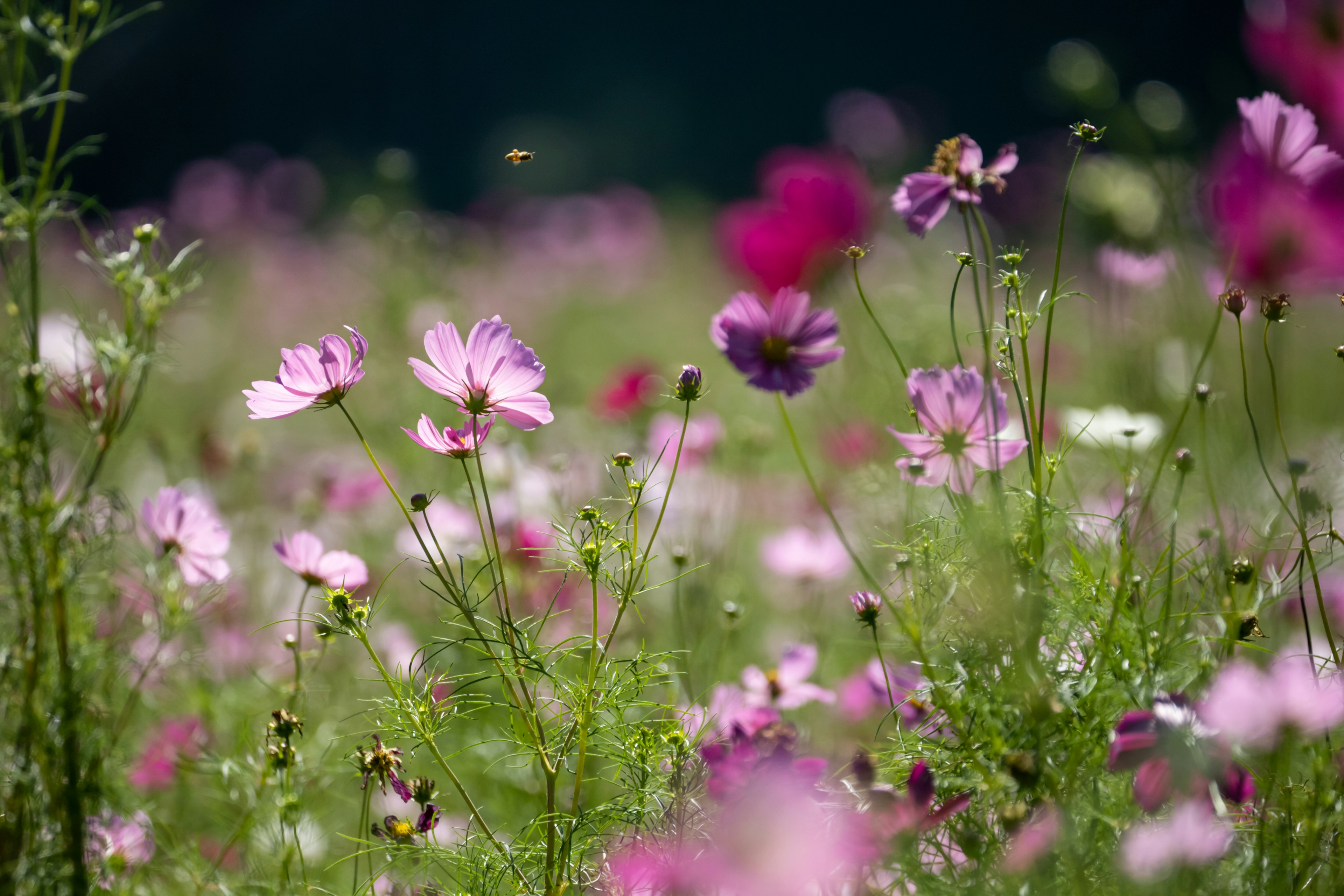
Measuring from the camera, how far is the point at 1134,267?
1.05m

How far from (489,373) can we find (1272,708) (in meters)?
0.41

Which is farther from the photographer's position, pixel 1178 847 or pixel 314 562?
pixel 314 562

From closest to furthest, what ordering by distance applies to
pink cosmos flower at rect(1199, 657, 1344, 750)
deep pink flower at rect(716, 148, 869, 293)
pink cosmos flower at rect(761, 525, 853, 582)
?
1. pink cosmos flower at rect(1199, 657, 1344, 750)
2. pink cosmos flower at rect(761, 525, 853, 582)
3. deep pink flower at rect(716, 148, 869, 293)

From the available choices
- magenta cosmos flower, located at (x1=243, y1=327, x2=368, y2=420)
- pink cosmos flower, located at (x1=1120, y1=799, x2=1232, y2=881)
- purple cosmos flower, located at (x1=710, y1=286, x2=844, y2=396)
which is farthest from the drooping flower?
magenta cosmos flower, located at (x1=243, y1=327, x2=368, y2=420)

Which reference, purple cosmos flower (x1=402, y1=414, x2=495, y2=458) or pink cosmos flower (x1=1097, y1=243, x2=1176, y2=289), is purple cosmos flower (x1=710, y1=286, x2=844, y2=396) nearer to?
purple cosmos flower (x1=402, y1=414, x2=495, y2=458)

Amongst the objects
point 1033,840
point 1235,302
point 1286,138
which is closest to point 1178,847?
point 1033,840

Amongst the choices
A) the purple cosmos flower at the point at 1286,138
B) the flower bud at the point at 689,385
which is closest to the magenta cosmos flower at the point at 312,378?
the flower bud at the point at 689,385

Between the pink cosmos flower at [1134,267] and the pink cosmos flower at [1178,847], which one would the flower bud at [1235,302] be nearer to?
the pink cosmos flower at [1178,847]

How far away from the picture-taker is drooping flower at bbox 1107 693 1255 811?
443mm

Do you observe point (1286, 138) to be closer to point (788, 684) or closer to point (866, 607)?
A: point (866, 607)

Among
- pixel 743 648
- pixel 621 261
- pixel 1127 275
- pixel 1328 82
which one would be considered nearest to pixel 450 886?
pixel 743 648

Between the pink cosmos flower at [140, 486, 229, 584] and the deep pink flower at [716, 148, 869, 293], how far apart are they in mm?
855

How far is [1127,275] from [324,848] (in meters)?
1.07

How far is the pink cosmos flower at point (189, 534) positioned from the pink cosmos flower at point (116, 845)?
17 centimetres
